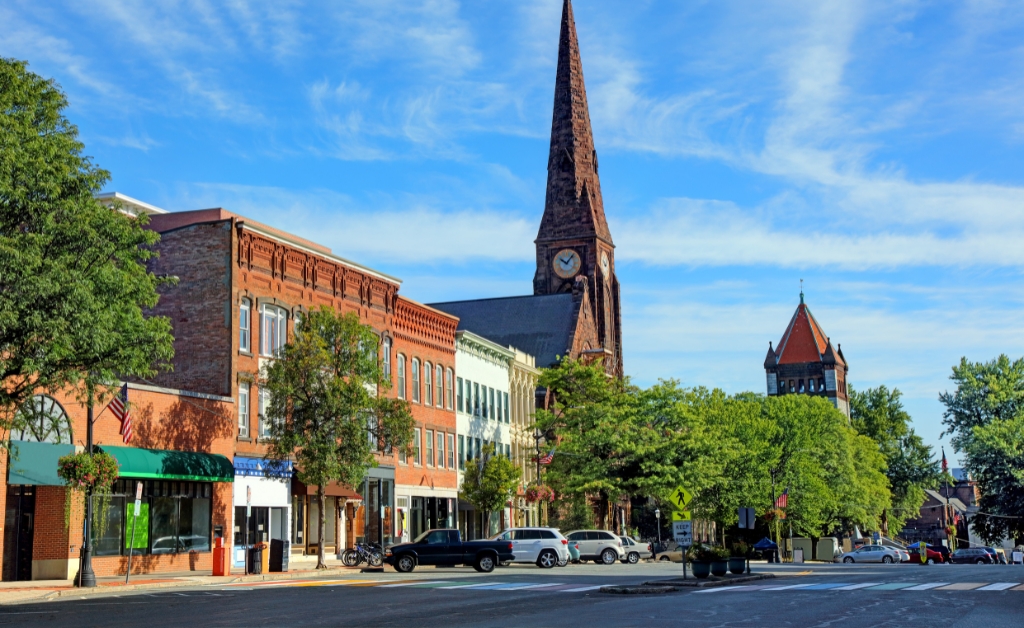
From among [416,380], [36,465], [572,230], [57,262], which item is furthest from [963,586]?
[572,230]

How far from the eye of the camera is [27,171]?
24766 millimetres

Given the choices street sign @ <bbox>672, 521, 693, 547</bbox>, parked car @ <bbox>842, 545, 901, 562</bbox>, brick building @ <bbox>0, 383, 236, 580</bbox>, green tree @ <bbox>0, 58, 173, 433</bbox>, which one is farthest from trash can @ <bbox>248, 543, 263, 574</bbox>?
parked car @ <bbox>842, 545, 901, 562</bbox>

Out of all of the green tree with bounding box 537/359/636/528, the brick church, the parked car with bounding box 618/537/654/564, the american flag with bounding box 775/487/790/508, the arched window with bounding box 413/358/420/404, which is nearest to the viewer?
the parked car with bounding box 618/537/654/564

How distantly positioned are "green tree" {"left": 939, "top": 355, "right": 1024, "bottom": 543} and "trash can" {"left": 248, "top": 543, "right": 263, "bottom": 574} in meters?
57.4

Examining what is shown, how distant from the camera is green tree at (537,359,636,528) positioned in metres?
60.7

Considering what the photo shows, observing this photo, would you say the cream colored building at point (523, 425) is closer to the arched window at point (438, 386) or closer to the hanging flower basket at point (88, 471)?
the arched window at point (438, 386)

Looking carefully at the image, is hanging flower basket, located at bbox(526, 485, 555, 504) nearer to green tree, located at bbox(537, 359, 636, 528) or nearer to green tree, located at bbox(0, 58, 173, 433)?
green tree, located at bbox(537, 359, 636, 528)

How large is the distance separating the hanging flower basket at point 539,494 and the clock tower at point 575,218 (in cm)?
3600

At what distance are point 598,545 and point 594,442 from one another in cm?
1025

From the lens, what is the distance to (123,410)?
33969mm

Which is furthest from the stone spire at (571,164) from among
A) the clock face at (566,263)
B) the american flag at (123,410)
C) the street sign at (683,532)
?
the street sign at (683,532)

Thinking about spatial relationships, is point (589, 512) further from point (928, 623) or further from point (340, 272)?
point (928, 623)

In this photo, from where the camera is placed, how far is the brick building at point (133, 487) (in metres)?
33.2

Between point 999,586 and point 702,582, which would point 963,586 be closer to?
point 999,586
